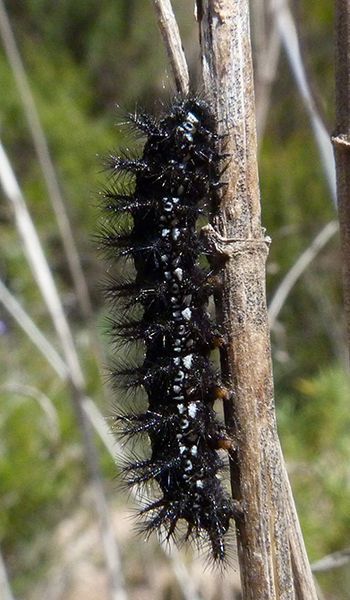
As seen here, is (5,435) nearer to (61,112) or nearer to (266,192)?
(266,192)

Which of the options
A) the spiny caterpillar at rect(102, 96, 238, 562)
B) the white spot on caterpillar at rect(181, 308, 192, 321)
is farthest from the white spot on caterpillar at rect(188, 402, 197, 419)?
the white spot on caterpillar at rect(181, 308, 192, 321)

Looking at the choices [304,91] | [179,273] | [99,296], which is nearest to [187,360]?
[179,273]

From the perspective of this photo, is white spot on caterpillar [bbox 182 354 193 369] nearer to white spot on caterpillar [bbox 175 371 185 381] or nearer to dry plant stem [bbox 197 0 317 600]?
white spot on caterpillar [bbox 175 371 185 381]

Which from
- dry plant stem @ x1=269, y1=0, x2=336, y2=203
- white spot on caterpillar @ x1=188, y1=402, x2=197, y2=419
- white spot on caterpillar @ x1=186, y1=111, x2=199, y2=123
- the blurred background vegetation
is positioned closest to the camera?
white spot on caterpillar @ x1=186, y1=111, x2=199, y2=123

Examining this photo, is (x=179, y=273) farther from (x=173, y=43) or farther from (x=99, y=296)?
(x=99, y=296)

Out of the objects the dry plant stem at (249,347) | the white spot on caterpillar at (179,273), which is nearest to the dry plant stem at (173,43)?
the dry plant stem at (249,347)

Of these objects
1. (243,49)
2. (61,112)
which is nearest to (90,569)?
(61,112)

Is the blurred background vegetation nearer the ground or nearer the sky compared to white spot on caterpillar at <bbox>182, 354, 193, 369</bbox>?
nearer the sky
